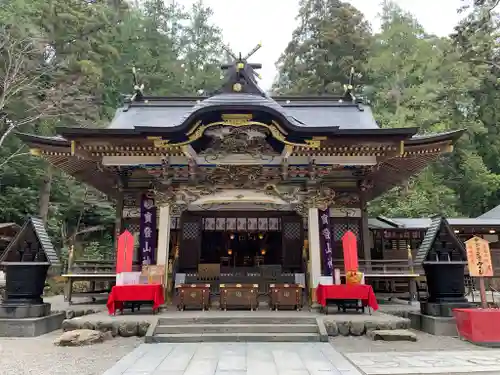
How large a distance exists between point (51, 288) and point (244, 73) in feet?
38.3

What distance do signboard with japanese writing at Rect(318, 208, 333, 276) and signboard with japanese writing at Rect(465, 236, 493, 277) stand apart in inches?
131

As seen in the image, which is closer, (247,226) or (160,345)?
(160,345)

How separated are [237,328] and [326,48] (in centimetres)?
2822

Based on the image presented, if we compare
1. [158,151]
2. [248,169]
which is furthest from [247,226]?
[158,151]

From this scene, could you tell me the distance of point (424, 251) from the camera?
760 cm

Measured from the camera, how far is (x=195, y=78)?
102 feet

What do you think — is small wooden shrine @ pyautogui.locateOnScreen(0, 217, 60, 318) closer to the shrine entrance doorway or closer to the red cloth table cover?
the shrine entrance doorway

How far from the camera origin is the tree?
28938 millimetres

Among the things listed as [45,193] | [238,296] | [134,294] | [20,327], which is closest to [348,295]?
[238,296]

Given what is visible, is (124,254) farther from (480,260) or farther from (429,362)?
(480,260)

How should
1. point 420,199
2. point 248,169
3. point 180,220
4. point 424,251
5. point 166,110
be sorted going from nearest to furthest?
point 424,251, point 248,169, point 180,220, point 166,110, point 420,199

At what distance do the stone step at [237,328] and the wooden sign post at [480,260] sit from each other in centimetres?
295

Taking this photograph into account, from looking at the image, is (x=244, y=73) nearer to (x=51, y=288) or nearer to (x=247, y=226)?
(x=247, y=226)

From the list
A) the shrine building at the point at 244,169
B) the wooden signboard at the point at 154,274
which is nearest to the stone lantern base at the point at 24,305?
the wooden signboard at the point at 154,274
